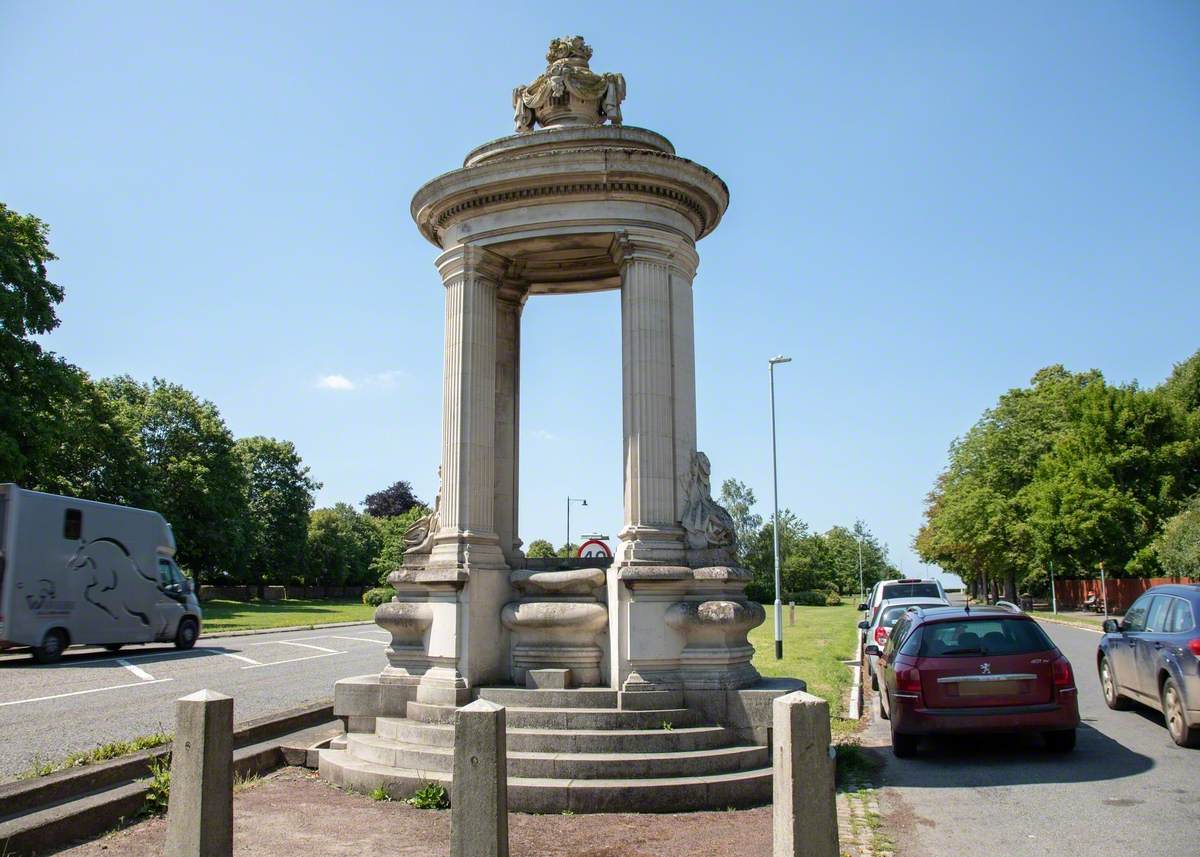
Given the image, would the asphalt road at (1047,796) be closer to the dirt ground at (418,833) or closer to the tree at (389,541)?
the dirt ground at (418,833)

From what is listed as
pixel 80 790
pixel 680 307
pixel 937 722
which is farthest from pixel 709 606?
pixel 80 790

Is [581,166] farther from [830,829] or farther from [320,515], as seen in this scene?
[320,515]

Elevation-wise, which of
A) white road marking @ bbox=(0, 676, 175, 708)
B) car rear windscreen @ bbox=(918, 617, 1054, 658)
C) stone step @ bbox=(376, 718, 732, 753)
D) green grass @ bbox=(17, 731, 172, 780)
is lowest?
white road marking @ bbox=(0, 676, 175, 708)

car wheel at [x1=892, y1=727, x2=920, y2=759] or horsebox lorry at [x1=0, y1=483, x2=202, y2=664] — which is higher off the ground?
horsebox lorry at [x1=0, y1=483, x2=202, y2=664]

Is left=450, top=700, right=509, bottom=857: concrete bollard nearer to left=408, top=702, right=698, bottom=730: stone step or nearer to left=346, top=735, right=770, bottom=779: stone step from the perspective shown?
left=346, top=735, right=770, bottom=779: stone step

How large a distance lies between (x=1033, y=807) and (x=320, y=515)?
82.0 m

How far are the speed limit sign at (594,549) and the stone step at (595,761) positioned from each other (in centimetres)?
300

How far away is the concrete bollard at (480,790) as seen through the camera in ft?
15.5

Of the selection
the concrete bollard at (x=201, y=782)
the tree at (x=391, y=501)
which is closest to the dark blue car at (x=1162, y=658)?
the concrete bollard at (x=201, y=782)

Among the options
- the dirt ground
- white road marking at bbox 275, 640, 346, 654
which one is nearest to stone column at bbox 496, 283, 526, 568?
the dirt ground

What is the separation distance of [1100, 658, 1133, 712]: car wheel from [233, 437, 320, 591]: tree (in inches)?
2448

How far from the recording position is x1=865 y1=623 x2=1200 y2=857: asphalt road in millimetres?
6680

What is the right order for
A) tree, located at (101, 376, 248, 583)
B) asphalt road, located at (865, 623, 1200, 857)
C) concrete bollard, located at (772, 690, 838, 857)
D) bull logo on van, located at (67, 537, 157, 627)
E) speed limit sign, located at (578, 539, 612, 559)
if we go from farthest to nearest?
tree, located at (101, 376, 248, 583), bull logo on van, located at (67, 537, 157, 627), speed limit sign, located at (578, 539, 612, 559), asphalt road, located at (865, 623, 1200, 857), concrete bollard, located at (772, 690, 838, 857)

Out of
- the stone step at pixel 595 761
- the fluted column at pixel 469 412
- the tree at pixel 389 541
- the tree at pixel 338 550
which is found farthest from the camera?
the tree at pixel 338 550
